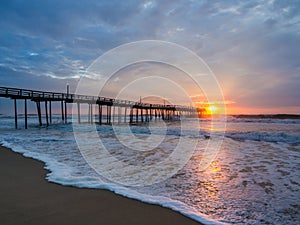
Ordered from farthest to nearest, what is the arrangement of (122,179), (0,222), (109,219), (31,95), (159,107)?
1. (159,107)
2. (31,95)
3. (122,179)
4. (109,219)
5. (0,222)

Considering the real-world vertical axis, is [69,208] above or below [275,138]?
above

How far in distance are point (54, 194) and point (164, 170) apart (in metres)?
3.15

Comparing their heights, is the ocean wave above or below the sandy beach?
below

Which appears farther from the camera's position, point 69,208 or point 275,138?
point 275,138

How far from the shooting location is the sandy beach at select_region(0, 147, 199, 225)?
2.83 metres

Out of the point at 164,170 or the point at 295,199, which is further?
the point at 164,170

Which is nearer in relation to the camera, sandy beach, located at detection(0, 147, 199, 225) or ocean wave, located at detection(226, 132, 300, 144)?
sandy beach, located at detection(0, 147, 199, 225)

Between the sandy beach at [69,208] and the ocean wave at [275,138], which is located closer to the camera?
the sandy beach at [69,208]

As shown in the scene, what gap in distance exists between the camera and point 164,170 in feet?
19.8

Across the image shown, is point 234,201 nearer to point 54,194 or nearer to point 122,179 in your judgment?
point 122,179

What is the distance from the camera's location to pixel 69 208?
3.21 metres

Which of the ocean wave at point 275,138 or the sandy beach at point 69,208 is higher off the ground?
the sandy beach at point 69,208

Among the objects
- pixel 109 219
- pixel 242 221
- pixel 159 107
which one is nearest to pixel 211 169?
pixel 242 221

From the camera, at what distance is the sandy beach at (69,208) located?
2828mm
